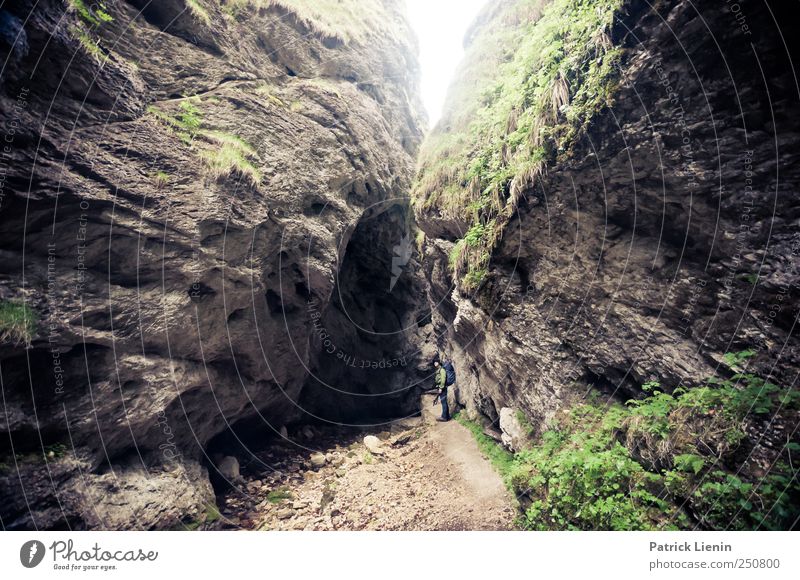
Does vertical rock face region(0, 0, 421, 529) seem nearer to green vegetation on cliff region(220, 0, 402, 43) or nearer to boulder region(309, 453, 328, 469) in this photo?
green vegetation on cliff region(220, 0, 402, 43)

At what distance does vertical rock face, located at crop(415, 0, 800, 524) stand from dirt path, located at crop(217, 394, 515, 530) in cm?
182

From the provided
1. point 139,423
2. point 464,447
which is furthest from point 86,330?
point 464,447

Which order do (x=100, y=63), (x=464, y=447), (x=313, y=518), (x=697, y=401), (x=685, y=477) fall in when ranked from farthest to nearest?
(x=464, y=447), (x=313, y=518), (x=100, y=63), (x=697, y=401), (x=685, y=477)

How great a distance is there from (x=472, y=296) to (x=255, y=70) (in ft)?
30.7

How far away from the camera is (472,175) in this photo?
30.7 ft

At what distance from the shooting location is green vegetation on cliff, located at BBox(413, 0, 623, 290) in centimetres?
534

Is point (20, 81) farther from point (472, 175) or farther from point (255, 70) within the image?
point (472, 175)

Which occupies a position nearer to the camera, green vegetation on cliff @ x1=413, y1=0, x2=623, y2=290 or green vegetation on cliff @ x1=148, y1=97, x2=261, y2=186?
Result: green vegetation on cliff @ x1=413, y1=0, x2=623, y2=290

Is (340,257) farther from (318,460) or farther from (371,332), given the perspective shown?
(318,460)

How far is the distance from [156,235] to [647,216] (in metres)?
8.96

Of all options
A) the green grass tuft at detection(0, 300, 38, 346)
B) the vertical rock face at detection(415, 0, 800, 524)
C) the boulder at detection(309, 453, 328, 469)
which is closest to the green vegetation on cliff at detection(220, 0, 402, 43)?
the vertical rock face at detection(415, 0, 800, 524)

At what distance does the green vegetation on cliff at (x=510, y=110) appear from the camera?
210 inches

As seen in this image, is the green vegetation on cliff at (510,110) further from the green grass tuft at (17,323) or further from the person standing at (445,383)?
the green grass tuft at (17,323)

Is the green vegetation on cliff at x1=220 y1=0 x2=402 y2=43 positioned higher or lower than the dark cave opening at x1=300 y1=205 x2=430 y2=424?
higher
